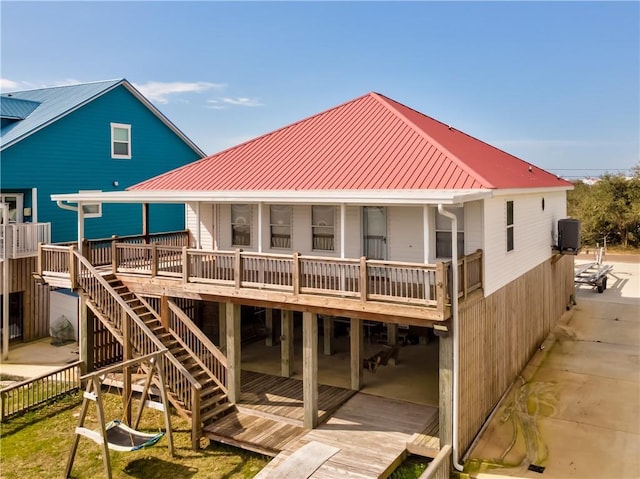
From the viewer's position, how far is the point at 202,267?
1320 cm

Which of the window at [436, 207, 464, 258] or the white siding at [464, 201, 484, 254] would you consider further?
the window at [436, 207, 464, 258]

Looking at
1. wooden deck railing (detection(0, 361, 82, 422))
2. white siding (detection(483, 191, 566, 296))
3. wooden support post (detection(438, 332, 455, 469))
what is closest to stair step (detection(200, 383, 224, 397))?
wooden deck railing (detection(0, 361, 82, 422))

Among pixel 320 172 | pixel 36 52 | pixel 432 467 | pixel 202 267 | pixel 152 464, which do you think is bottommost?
pixel 152 464

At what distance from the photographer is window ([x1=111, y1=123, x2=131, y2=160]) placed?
2309 cm

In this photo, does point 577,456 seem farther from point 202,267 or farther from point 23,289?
point 23,289

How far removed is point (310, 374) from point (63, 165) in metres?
15.3

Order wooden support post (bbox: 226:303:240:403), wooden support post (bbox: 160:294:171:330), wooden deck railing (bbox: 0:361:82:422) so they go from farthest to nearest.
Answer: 1. wooden support post (bbox: 160:294:171:330)
2. wooden deck railing (bbox: 0:361:82:422)
3. wooden support post (bbox: 226:303:240:403)

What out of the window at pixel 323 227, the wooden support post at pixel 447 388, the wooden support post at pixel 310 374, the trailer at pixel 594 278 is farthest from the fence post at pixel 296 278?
the trailer at pixel 594 278

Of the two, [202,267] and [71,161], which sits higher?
[71,161]

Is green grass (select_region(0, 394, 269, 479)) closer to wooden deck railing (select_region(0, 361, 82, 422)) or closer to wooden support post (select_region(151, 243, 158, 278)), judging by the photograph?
wooden deck railing (select_region(0, 361, 82, 422))

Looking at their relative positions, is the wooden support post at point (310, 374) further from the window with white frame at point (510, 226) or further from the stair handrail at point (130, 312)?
the window with white frame at point (510, 226)

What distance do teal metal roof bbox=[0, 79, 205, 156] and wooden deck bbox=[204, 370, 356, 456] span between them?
13.2 m

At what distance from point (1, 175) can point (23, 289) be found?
4.30 metres

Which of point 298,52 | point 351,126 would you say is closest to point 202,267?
point 351,126
